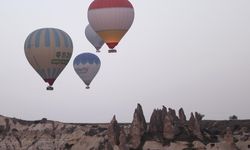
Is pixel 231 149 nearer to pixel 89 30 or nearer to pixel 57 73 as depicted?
pixel 89 30

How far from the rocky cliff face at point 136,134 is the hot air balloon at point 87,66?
50.6 feet

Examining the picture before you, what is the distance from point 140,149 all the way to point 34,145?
27.6 metres

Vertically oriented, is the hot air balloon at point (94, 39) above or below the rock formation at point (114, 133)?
above

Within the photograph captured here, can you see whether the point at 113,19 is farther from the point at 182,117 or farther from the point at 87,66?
the point at 182,117

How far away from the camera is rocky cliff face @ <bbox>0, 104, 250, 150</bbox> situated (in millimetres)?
148000

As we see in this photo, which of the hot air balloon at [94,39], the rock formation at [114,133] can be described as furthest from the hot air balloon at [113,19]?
the rock formation at [114,133]

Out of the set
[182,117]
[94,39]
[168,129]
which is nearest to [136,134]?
[168,129]

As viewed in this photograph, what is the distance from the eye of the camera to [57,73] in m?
111

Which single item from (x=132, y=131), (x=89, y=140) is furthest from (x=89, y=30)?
(x=89, y=140)

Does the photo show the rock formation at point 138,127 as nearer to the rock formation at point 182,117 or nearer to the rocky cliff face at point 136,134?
the rocky cliff face at point 136,134

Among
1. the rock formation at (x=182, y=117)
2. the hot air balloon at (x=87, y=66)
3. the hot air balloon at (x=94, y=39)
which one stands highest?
the hot air balloon at (x=94, y=39)

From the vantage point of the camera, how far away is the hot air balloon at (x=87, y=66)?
131225 mm

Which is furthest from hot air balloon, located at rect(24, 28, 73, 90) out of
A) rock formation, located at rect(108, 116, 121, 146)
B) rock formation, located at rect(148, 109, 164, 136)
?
rock formation, located at rect(148, 109, 164, 136)

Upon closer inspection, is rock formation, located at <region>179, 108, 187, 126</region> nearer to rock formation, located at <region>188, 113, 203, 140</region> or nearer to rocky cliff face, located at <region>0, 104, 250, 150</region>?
rocky cliff face, located at <region>0, 104, 250, 150</region>
